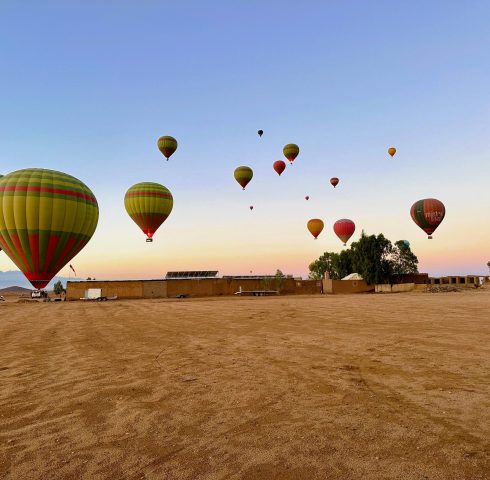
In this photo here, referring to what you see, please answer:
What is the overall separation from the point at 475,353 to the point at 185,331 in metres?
11.9

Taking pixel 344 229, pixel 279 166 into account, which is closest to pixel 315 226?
pixel 344 229

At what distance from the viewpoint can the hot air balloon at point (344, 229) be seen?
7112cm

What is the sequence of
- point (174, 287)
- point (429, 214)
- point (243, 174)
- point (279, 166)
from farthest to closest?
point (174, 287)
point (279, 166)
point (429, 214)
point (243, 174)

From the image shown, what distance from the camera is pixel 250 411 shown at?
282 inches

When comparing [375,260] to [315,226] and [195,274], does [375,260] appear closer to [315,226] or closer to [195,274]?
[315,226]

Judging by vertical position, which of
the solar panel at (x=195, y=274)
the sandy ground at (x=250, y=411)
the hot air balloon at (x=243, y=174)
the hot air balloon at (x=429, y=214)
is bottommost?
the sandy ground at (x=250, y=411)

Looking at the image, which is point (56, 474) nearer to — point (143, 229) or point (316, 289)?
point (143, 229)

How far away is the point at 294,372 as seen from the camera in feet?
32.4

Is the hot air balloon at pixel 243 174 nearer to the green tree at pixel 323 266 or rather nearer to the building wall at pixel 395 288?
the building wall at pixel 395 288

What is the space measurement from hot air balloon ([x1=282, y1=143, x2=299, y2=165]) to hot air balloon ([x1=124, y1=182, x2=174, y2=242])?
741 inches

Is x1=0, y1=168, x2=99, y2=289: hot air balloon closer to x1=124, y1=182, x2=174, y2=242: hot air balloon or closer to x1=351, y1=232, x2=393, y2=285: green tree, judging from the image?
x1=124, y1=182, x2=174, y2=242: hot air balloon

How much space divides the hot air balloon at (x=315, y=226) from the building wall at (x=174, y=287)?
985cm

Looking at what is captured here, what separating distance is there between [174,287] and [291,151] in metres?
29.5

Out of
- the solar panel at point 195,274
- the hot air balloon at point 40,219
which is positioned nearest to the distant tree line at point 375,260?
the solar panel at point 195,274
